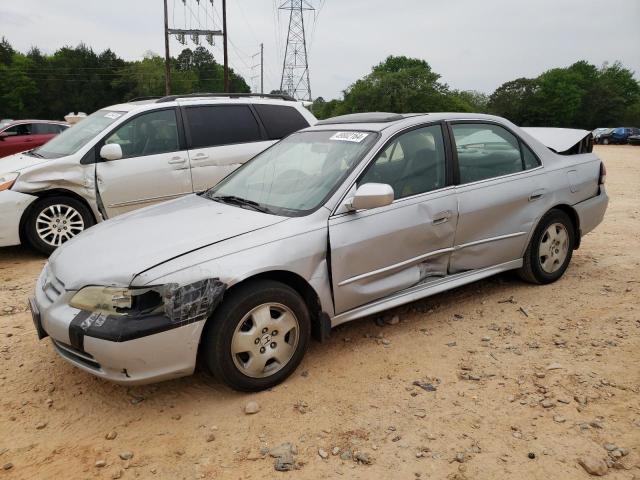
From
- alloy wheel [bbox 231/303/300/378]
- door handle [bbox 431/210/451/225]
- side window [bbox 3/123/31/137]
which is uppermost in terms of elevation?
side window [bbox 3/123/31/137]

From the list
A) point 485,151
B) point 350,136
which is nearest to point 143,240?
point 350,136

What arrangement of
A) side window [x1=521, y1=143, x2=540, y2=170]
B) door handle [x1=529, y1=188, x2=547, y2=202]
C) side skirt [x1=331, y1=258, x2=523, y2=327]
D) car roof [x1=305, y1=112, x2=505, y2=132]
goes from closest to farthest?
side skirt [x1=331, y1=258, x2=523, y2=327] < car roof [x1=305, y1=112, x2=505, y2=132] < door handle [x1=529, y1=188, x2=547, y2=202] < side window [x1=521, y1=143, x2=540, y2=170]

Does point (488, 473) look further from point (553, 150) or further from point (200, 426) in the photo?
point (553, 150)

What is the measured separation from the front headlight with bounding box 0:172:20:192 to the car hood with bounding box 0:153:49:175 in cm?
8

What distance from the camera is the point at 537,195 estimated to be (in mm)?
4398

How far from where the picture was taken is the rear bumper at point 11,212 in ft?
18.4

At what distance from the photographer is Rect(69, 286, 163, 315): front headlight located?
2.77 metres

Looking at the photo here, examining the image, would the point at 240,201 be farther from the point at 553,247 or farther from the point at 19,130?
the point at 19,130

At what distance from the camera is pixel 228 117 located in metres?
6.85

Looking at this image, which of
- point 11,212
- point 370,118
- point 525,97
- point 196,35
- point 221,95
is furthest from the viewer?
point 525,97

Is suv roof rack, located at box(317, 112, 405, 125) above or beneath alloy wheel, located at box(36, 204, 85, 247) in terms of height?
above

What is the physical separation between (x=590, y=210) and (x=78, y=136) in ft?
18.5

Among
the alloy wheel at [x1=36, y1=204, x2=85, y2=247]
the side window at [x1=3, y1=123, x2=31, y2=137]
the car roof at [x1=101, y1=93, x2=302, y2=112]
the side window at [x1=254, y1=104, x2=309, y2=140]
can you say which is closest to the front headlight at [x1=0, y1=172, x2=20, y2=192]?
Result: the alloy wheel at [x1=36, y1=204, x2=85, y2=247]

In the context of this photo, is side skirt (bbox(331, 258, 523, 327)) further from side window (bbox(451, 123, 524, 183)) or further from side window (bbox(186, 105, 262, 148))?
side window (bbox(186, 105, 262, 148))
